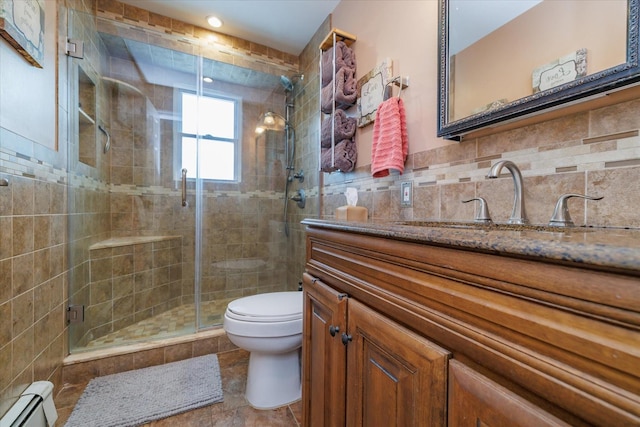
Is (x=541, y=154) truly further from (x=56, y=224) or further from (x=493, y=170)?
(x=56, y=224)

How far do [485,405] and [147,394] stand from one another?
5.66 ft

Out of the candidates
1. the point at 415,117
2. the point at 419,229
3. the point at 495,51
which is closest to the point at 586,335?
the point at 419,229

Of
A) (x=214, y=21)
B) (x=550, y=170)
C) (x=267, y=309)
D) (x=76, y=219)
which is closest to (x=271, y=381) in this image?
(x=267, y=309)

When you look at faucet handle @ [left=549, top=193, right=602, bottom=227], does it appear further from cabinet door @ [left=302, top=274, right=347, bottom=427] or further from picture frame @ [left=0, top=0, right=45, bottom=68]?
picture frame @ [left=0, top=0, right=45, bottom=68]

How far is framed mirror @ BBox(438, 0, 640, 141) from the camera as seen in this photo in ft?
2.06

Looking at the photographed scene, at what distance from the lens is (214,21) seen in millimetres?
2160

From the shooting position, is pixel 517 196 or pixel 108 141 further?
pixel 108 141

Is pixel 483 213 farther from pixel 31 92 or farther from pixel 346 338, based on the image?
pixel 31 92

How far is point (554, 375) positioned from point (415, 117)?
1116 mm

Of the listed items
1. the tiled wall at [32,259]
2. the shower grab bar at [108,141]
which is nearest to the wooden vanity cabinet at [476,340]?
the tiled wall at [32,259]

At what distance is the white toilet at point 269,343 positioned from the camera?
130 centimetres

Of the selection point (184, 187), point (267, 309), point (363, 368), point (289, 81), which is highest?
point (289, 81)

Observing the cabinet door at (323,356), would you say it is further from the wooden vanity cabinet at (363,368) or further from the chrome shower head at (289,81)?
the chrome shower head at (289,81)

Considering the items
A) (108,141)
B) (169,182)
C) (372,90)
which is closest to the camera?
(372,90)
